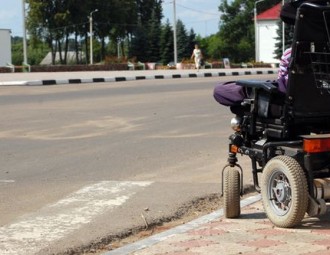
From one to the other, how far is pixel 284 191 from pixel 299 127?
1.87 feet

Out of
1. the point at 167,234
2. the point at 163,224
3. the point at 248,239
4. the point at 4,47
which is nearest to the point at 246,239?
the point at 248,239

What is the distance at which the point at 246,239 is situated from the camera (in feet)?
16.4

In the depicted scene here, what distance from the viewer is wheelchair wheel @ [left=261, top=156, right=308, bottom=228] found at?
4.96 meters

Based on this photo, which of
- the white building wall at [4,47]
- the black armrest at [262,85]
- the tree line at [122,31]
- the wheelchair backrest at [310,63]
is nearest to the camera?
the wheelchair backrest at [310,63]

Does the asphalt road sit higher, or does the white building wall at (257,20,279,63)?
the white building wall at (257,20,279,63)

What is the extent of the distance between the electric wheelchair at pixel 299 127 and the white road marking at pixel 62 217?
5.64 ft

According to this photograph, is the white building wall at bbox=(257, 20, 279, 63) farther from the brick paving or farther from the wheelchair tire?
the brick paving

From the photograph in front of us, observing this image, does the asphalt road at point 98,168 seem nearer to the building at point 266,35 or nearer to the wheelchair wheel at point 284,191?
the wheelchair wheel at point 284,191

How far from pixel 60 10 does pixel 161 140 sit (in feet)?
222

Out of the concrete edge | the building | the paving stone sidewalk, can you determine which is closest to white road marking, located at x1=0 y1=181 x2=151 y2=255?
the concrete edge

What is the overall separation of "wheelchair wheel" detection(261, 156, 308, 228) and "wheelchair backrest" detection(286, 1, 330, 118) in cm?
44

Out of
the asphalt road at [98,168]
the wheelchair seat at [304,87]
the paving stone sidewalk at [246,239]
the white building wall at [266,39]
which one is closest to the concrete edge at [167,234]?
the paving stone sidewalk at [246,239]

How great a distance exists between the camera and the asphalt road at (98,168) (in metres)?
5.61

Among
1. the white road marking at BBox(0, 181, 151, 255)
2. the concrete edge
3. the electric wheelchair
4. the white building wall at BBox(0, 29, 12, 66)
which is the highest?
the white building wall at BBox(0, 29, 12, 66)
